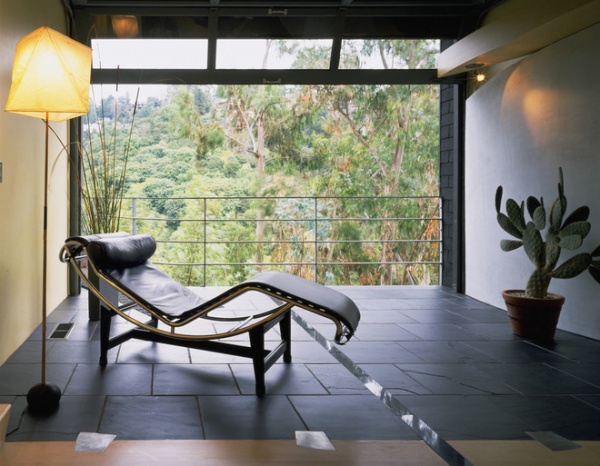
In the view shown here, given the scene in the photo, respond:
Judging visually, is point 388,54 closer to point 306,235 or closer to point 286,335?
point 286,335

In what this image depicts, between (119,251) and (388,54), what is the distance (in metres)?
4.16

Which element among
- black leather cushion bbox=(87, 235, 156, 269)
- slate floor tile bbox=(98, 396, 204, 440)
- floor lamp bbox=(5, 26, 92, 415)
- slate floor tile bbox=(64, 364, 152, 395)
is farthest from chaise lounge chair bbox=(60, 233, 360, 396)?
floor lamp bbox=(5, 26, 92, 415)

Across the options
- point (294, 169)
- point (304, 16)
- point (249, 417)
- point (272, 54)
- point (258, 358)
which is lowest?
point (249, 417)

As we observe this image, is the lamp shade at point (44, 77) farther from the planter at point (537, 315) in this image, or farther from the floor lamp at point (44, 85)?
Answer: the planter at point (537, 315)

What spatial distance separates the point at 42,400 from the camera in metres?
2.73

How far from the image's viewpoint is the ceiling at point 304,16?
5.75m

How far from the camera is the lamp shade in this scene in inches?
110

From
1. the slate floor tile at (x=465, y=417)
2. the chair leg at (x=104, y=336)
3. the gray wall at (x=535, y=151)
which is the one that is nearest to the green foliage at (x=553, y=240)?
the gray wall at (x=535, y=151)

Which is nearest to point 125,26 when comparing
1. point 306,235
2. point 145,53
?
point 145,53

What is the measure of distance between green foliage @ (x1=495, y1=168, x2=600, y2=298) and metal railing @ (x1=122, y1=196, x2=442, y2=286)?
602 centimetres

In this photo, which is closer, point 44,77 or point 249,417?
point 249,417

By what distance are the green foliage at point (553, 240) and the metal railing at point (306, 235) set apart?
6024 millimetres

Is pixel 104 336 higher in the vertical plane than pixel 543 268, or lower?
lower

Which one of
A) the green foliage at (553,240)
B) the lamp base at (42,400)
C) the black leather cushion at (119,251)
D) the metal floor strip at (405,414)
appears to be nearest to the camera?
the metal floor strip at (405,414)
